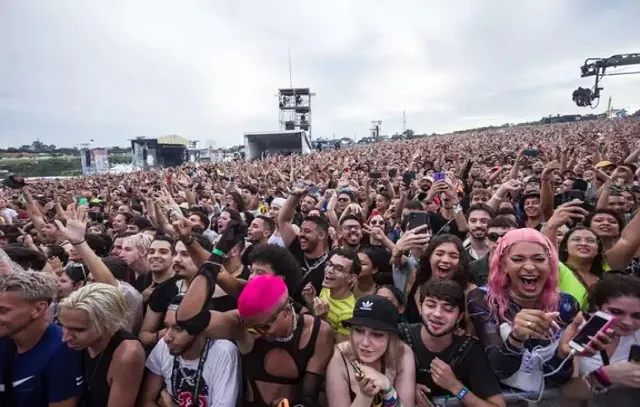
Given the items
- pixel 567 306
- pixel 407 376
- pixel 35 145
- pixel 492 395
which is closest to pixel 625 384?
pixel 567 306

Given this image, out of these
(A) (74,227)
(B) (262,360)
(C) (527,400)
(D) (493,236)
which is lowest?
(C) (527,400)

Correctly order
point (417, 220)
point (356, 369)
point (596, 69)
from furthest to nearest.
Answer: point (596, 69), point (417, 220), point (356, 369)

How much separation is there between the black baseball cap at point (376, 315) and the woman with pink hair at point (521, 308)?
0.49m

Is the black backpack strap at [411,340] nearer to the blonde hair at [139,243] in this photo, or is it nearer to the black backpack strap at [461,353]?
the black backpack strap at [461,353]

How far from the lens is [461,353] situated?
1924 mm

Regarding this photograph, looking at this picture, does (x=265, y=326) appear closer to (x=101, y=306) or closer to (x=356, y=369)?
(x=356, y=369)

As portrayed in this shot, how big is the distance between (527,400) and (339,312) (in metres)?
1.29

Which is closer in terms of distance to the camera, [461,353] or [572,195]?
[461,353]

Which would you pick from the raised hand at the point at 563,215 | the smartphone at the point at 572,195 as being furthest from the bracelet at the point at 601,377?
the smartphone at the point at 572,195

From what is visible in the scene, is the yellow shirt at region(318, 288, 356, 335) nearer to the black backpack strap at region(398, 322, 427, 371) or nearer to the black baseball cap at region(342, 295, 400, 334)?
the black backpack strap at region(398, 322, 427, 371)

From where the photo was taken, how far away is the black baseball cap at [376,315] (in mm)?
1917

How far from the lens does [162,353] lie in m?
2.18

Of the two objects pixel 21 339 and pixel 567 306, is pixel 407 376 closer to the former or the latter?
pixel 567 306

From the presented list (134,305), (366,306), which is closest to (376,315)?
(366,306)
